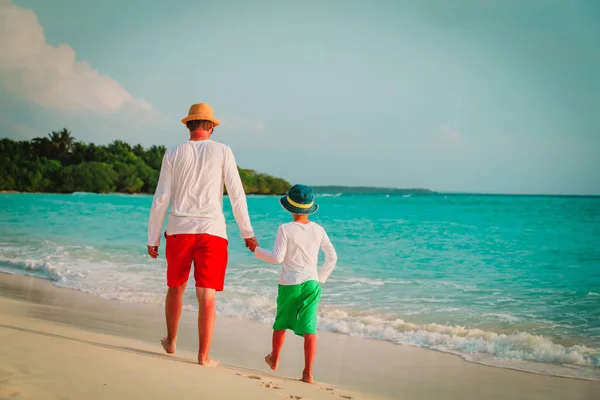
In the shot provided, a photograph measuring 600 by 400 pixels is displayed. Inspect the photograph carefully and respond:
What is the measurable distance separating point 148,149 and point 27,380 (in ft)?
262

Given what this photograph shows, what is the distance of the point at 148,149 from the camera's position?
7975 cm

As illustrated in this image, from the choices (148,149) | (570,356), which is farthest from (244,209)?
(148,149)

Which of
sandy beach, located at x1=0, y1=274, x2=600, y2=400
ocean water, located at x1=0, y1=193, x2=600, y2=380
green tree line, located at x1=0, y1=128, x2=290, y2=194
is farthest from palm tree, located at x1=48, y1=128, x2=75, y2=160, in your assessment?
sandy beach, located at x1=0, y1=274, x2=600, y2=400

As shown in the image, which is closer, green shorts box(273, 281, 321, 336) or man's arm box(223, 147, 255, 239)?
green shorts box(273, 281, 321, 336)

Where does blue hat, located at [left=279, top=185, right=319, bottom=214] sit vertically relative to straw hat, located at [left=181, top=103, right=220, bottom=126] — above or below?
below

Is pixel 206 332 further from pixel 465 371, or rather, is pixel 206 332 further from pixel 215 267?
pixel 465 371

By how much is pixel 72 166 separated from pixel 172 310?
223 ft

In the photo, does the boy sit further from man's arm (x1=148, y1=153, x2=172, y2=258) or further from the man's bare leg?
man's arm (x1=148, y1=153, x2=172, y2=258)

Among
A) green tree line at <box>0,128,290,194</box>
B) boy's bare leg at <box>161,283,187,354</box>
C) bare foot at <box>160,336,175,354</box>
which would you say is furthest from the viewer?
green tree line at <box>0,128,290,194</box>

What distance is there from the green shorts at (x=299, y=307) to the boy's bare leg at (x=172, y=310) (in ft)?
2.20

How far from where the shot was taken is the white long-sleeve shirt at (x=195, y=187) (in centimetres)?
348

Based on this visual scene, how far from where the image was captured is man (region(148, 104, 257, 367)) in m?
3.47

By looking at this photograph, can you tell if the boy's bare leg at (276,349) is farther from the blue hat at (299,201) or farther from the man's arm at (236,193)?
the blue hat at (299,201)

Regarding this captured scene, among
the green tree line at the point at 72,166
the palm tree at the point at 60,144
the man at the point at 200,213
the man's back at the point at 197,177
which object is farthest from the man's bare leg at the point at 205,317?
the palm tree at the point at 60,144
